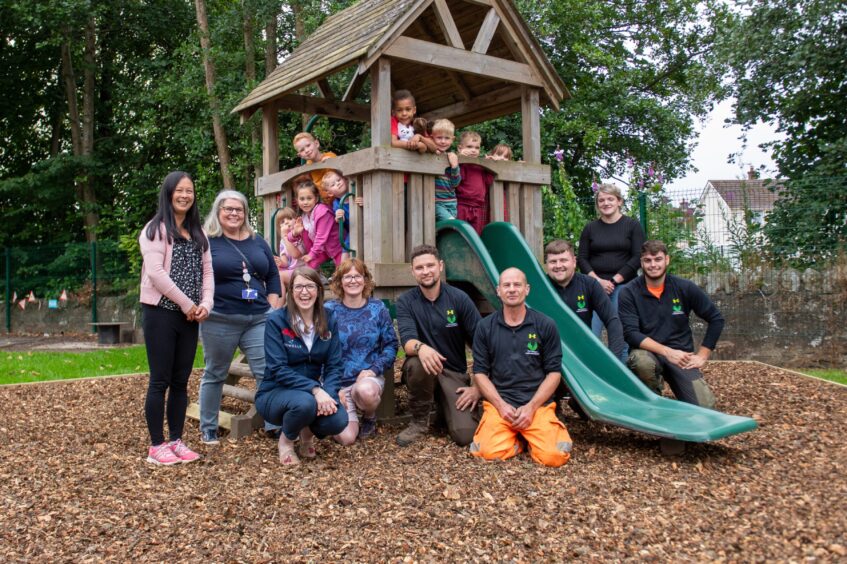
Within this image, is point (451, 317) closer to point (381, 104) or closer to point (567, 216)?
point (381, 104)

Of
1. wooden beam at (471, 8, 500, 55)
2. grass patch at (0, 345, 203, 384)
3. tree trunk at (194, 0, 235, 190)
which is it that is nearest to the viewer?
wooden beam at (471, 8, 500, 55)

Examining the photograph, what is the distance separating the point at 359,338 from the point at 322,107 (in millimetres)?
3926

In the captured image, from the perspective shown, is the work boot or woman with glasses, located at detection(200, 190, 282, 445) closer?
woman with glasses, located at detection(200, 190, 282, 445)

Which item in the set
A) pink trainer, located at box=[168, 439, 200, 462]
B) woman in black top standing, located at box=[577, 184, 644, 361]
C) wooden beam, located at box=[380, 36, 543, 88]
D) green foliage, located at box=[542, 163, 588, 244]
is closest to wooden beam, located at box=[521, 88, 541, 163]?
wooden beam, located at box=[380, 36, 543, 88]

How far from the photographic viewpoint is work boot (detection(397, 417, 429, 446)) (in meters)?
4.91

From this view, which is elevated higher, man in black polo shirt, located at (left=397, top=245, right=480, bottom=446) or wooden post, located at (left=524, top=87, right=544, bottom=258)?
wooden post, located at (left=524, top=87, right=544, bottom=258)

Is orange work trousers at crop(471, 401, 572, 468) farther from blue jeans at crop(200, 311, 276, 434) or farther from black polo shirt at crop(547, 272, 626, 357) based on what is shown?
blue jeans at crop(200, 311, 276, 434)

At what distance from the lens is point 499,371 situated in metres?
4.70

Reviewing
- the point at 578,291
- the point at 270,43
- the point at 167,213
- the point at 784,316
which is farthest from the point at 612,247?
the point at 270,43

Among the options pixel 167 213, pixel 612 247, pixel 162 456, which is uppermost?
pixel 167 213

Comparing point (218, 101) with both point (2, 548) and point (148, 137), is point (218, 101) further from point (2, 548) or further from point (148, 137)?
point (2, 548)

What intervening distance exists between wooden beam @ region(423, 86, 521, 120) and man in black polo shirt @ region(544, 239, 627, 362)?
2.53m

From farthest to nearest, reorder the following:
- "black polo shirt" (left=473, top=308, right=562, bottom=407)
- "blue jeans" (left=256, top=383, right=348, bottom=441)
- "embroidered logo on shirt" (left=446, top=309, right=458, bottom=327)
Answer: "embroidered logo on shirt" (left=446, top=309, right=458, bottom=327) < "black polo shirt" (left=473, top=308, right=562, bottom=407) < "blue jeans" (left=256, top=383, right=348, bottom=441)

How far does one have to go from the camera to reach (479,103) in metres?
7.88
